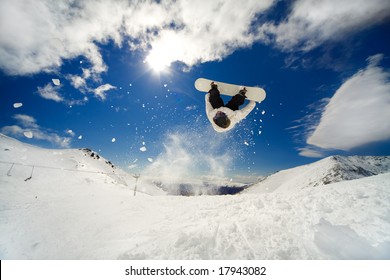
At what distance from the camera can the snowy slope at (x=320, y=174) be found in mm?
37719

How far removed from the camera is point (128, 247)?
5344mm

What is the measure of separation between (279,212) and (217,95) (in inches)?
211

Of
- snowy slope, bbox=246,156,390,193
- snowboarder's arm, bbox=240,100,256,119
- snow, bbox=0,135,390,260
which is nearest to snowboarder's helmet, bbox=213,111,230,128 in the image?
snowboarder's arm, bbox=240,100,256,119

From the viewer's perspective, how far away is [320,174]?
39.4 m

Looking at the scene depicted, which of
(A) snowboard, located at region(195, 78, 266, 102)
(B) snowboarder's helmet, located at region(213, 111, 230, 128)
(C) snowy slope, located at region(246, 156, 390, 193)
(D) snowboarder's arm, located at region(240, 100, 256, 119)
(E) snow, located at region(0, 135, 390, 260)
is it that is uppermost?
(C) snowy slope, located at region(246, 156, 390, 193)

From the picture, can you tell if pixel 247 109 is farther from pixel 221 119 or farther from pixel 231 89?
pixel 231 89

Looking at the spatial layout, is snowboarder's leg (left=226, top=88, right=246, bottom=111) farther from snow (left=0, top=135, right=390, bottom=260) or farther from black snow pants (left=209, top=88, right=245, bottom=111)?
snow (left=0, top=135, right=390, bottom=260)

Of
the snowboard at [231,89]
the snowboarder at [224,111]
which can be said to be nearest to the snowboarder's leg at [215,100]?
the snowboarder at [224,111]

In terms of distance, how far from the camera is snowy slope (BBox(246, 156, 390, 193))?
124 ft

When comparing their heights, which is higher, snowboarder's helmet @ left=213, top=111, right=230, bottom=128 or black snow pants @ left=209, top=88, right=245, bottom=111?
black snow pants @ left=209, top=88, right=245, bottom=111

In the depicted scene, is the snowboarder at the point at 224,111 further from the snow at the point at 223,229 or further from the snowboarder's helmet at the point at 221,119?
the snow at the point at 223,229

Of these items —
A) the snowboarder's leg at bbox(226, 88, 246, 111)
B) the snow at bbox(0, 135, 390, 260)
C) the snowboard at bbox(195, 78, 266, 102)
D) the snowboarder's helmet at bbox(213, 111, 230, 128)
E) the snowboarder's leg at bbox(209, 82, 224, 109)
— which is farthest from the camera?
the snowboard at bbox(195, 78, 266, 102)

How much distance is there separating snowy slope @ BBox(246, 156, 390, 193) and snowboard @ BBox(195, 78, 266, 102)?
24558 mm

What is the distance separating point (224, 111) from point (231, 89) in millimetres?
3427
